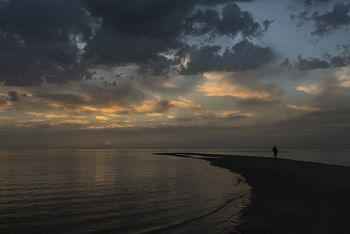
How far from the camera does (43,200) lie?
61.6 feet

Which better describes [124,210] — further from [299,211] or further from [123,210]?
[299,211]

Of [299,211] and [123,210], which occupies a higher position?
[299,211]

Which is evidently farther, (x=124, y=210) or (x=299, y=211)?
(x=124, y=210)

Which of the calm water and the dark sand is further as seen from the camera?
the calm water

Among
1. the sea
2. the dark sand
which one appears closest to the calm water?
the sea

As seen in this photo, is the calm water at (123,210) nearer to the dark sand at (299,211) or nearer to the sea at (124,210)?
the sea at (124,210)

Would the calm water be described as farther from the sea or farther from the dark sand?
the dark sand

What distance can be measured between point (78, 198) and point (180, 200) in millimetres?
8152

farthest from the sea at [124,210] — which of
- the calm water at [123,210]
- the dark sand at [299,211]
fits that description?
the dark sand at [299,211]

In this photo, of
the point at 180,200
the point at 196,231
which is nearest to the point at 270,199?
the point at 180,200

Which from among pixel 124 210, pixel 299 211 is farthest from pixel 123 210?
pixel 299 211

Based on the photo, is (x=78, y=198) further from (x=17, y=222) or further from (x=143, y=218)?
(x=143, y=218)

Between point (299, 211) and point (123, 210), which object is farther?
point (123, 210)

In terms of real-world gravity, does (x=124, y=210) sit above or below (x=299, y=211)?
below
